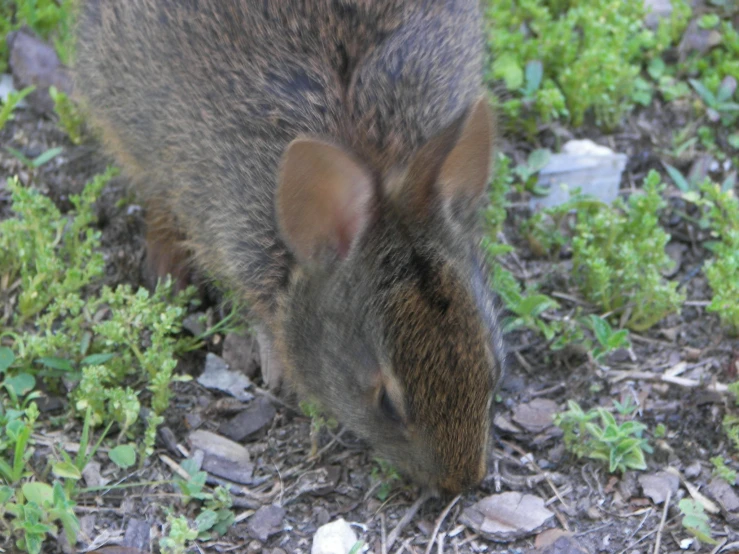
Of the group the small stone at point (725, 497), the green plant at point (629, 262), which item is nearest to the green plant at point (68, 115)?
the green plant at point (629, 262)

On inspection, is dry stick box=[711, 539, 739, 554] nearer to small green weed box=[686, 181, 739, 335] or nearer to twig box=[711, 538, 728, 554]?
twig box=[711, 538, 728, 554]

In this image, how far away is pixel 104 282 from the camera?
5125 millimetres

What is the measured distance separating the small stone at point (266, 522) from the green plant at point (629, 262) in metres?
1.82

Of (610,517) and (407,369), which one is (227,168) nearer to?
(407,369)

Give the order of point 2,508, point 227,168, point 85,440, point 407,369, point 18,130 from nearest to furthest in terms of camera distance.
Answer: point 407,369 → point 2,508 → point 85,440 → point 227,168 → point 18,130

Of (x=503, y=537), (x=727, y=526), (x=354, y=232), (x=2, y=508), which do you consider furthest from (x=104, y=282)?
(x=727, y=526)

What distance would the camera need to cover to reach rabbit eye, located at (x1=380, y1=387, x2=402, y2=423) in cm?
370

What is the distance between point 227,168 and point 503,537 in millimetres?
1887

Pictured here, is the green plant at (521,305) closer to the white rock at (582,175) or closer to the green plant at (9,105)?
the white rock at (582,175)

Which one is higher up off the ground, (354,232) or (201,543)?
(354,232)

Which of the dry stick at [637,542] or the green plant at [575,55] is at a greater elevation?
the green plant at [575,55]

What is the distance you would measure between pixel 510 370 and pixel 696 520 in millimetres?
1097

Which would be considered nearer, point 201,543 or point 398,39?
point 201,543

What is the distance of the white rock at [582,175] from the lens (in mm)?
5586
